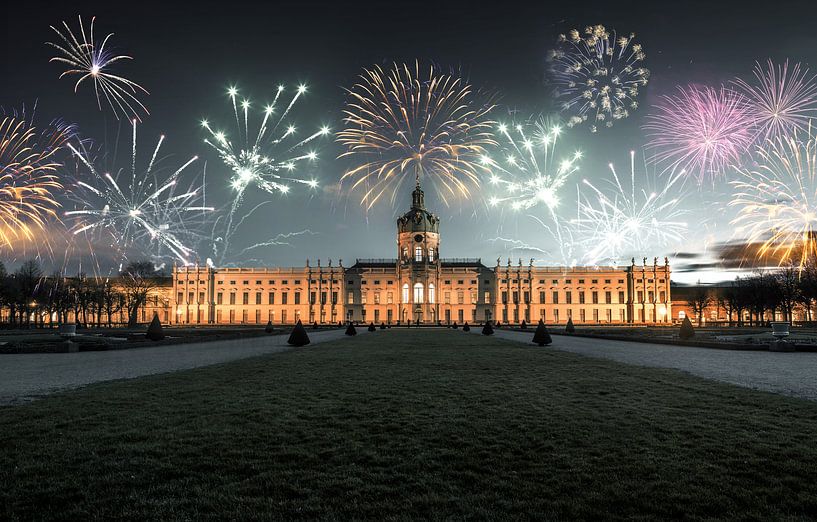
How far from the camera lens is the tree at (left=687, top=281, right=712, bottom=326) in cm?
8805

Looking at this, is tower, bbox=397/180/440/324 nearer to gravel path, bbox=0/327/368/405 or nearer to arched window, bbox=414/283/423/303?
arched window, bbox=414/283/423/303

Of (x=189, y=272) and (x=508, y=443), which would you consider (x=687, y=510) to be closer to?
(x=508, y=443)

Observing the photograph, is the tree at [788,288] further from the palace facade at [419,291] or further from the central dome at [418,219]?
the central dome at [418,219]

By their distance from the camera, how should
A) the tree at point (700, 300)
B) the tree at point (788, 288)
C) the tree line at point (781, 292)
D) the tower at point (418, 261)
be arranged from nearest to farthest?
the tree line at point (781, 292) → the tree at point (788, 288) → the tower at point (418, 261) → the tree at point (700, 300)

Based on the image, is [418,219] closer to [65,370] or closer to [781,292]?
[781,292]

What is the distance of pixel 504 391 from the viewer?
10656 mm

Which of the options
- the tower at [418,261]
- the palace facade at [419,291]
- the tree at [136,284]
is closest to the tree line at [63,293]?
the tree at [136,284]

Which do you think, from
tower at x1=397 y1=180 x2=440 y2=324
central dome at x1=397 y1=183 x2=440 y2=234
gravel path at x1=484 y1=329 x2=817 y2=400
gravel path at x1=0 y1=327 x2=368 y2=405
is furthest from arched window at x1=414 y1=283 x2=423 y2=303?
gravel path at x1=484 y1=329 x2=817 y2=400

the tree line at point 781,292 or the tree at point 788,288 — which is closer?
the tree line at point 781,292

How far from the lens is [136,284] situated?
243 feet

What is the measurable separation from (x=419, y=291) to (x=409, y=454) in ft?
262

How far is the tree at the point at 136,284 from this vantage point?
69.7 meters

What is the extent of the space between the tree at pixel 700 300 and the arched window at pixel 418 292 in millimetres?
42893

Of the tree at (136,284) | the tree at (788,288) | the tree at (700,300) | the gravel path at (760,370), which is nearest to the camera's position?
the gravel path at (760,370)
